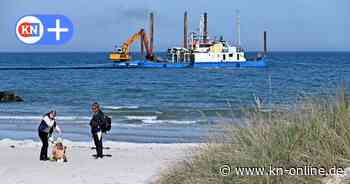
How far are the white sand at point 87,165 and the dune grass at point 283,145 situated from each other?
1.37 m

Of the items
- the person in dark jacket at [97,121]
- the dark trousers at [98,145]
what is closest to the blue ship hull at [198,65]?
the dark trousers at [98,145]

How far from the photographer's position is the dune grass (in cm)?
554

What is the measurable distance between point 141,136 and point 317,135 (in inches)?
510

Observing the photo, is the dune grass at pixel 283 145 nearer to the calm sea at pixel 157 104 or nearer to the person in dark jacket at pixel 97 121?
the calm sea at pixel 157 104

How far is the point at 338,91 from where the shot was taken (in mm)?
6273

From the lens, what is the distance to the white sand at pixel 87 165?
980 cm

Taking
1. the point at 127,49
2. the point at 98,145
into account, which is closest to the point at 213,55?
the point at 127,49

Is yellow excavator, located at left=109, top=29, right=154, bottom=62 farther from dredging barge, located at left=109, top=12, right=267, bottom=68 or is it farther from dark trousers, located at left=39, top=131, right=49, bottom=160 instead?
dark trousers, located at left=39, top=131, right=49, bottom=160

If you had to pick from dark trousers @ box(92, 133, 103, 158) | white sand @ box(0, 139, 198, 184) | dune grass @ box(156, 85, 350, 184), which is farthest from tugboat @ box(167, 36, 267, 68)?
dune grass @ box(156, 85, 350, 184)

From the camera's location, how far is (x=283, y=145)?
18.9ft

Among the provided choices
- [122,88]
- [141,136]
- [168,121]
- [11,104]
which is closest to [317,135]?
[141,136]

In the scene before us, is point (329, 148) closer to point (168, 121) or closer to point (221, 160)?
point (221, 160)

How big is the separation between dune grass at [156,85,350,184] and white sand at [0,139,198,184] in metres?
1.37

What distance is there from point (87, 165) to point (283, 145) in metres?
6.51
